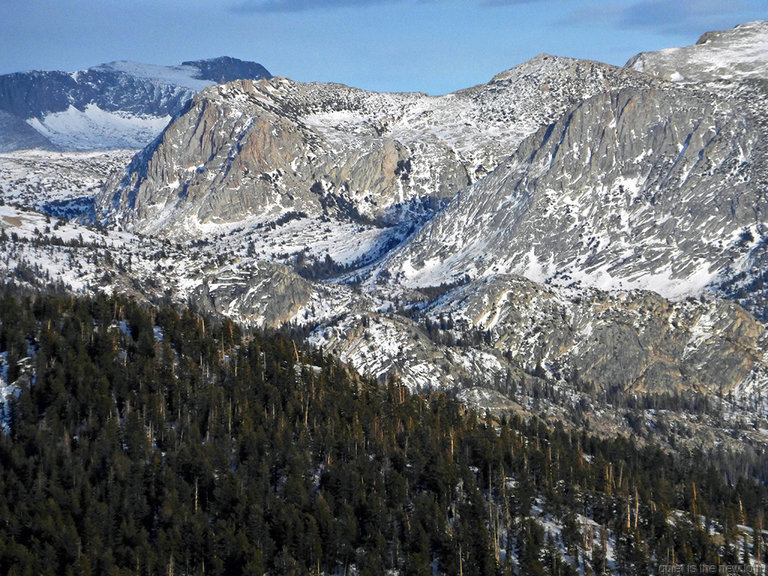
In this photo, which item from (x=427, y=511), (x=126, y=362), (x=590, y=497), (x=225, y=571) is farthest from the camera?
(x=126, y=362)

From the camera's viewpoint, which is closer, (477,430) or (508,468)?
(508,468)

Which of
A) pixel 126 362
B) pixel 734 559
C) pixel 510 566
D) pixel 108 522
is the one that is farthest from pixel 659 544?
pixel 126 362

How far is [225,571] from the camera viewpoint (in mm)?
135375

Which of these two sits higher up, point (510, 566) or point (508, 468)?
point (508, 468)

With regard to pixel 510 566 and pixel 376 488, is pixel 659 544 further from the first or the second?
pixel 376 488

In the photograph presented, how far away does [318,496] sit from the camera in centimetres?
15000

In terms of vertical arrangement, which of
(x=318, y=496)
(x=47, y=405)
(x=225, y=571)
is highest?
(x=47, y=405)

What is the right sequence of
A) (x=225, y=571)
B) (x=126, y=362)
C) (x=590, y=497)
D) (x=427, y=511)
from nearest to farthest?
(x=225, y=571)
(x=427, y=511)
(x=590, y=497)
(x=126, y=362)

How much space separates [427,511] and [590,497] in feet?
87.9

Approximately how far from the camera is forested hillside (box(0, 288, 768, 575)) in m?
138

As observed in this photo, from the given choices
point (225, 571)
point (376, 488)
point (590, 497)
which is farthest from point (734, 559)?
point (225, 571)

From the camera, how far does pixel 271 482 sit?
154875mm

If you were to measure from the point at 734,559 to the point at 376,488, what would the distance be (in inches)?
1747

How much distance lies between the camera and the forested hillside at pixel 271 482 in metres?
138
